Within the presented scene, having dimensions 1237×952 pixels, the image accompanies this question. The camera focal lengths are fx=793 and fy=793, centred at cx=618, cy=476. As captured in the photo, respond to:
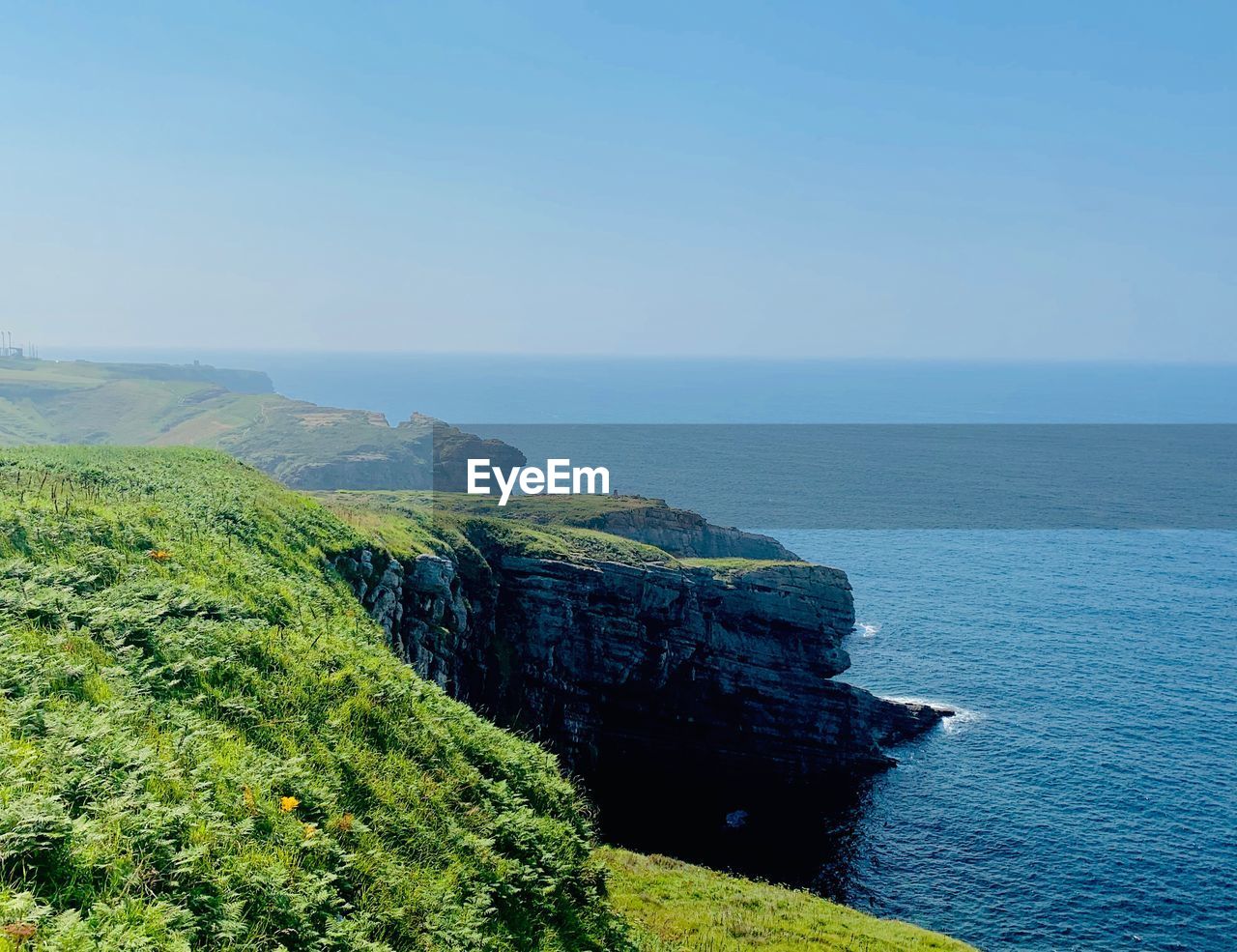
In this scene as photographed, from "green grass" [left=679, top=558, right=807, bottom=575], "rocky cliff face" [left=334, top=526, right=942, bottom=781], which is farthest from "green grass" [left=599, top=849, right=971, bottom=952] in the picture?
"green grass" [left=679, top=558, right=807, bottom=575]

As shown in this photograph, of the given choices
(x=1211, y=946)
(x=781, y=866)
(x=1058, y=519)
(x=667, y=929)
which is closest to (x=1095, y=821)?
(x=1211, y=946)

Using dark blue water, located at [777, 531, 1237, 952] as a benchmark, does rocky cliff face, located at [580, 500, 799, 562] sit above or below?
above

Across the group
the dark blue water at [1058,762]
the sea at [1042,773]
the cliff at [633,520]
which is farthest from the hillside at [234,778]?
the cliff at [633,520]

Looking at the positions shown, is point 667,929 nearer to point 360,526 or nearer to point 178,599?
point 178,599

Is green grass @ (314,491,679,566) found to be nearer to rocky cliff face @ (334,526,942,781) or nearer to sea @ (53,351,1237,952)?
rocky cliff face @ (334,526,942,781)

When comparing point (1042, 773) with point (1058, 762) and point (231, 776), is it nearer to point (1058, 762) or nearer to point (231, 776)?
point (1058, 762)

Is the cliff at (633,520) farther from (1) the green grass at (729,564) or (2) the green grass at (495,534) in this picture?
(1) the green grass at (729,564)

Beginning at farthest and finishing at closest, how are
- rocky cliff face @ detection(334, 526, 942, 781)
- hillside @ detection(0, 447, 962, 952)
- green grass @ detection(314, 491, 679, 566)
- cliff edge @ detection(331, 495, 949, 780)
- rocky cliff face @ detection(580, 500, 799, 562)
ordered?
1. rocky cliff face @ detection(580, 500, 799, 562)
2. cliff edge @ detection(331, 495, 949, 780)
3. rocky cliff face @ detection(334, 526, 942, 781)
4. green grass @ detection(314, 491, 679, 566)
5. hillside @ detection(0, 447, 962, 952)
